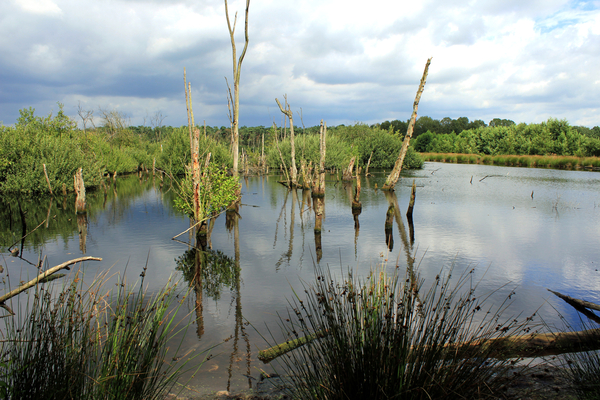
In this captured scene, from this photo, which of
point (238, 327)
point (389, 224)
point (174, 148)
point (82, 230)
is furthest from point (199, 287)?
point (174, 148)

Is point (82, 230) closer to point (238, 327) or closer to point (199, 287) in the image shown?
point (199, 287)

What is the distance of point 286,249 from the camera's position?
33.1ft

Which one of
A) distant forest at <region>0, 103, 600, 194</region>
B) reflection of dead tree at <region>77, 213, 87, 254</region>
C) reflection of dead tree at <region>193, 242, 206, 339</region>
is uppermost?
distant forest at <region>0, 103, 600, 194</region>

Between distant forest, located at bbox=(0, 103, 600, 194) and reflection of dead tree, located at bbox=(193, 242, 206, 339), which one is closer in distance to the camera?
reflection of dead tree, located at bbox=(193, 242, 206, 339)

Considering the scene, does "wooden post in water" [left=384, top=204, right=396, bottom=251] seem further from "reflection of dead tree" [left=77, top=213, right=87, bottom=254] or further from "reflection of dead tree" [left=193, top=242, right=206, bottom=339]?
"reflection of dead tree" [left=77, top=213, right=87, bottom=254]

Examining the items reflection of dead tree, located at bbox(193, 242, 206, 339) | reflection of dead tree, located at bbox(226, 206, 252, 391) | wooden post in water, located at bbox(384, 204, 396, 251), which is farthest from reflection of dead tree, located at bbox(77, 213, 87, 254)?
wooden post in water, located at bbox(384, 204, 396, 251)

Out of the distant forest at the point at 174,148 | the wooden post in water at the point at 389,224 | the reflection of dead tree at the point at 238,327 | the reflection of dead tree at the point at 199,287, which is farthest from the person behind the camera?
the distant forest at the point at 174,148

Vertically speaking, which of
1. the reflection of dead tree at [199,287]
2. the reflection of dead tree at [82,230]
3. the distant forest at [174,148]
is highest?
the distant forest at [174,148]

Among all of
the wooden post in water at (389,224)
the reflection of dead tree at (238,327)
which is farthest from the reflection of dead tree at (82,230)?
the wooden post in water at (389,224)

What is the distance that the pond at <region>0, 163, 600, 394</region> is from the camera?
18.7 ft

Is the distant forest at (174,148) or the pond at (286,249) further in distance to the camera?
the distant forest at (174,148)

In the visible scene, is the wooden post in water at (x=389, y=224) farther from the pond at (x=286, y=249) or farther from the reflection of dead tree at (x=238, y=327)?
the reflection of dead tree at (x=238, y=327)

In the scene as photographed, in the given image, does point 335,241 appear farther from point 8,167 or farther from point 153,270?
point 8,167

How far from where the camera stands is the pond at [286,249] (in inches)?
225
